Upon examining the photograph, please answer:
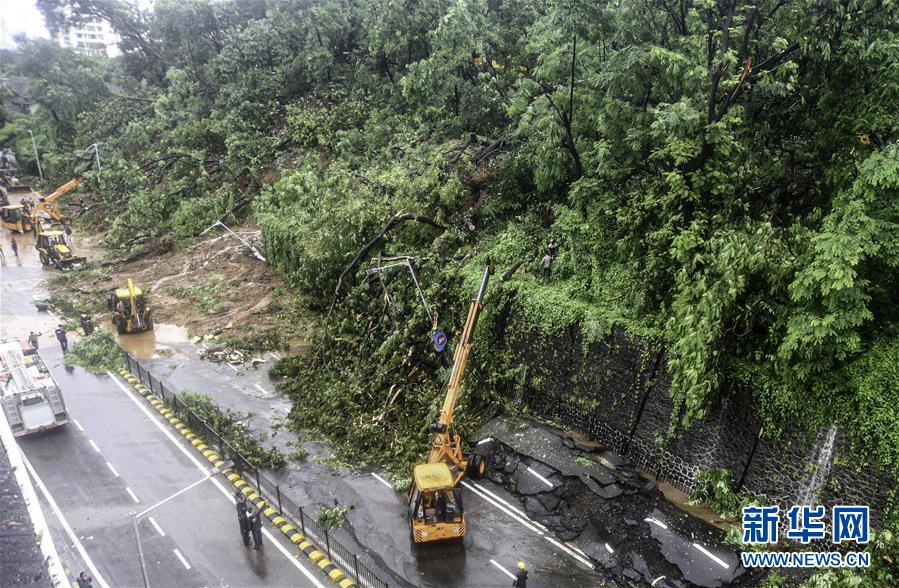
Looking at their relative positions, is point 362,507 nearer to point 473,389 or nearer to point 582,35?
point 473,389

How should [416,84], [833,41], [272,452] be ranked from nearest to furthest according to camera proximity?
[833,41] → [272,452] → [416,84]

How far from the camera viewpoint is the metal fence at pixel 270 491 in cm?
1343

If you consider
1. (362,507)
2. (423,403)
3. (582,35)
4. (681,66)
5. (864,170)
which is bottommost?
(362,507)

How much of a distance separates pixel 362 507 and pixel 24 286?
85.6 feet

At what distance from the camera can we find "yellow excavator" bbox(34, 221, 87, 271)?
33875 millimetres

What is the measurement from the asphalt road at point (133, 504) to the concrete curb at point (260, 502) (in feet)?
0.71

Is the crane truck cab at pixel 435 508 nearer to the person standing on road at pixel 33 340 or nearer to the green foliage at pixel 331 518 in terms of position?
the green foliage at pixel 331 518

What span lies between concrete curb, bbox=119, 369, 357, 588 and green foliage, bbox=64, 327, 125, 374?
7.13 ft

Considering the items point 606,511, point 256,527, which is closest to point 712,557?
point 606,511

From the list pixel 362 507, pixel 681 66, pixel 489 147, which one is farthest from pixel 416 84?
pixel 362 507

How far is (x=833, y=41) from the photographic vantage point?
13930 mm

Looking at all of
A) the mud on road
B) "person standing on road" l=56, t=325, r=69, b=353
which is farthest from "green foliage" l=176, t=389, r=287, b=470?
"person standing on road" l=56, t=325, r=69, b=353

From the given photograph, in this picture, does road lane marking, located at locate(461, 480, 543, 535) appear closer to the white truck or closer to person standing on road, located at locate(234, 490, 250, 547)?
person standing on road, located at locate(234, 490, 250, 547)

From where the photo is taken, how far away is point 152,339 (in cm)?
2583
